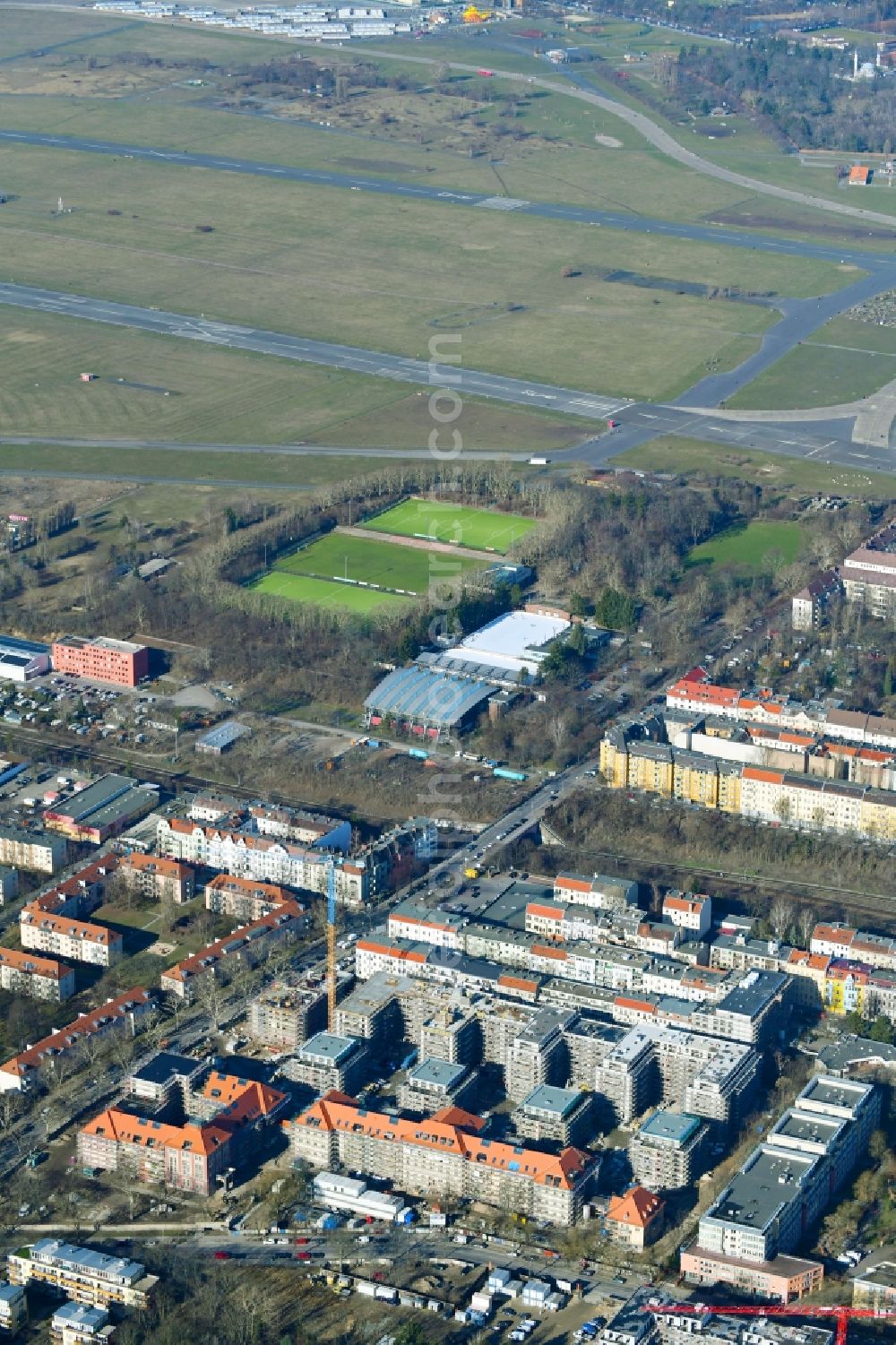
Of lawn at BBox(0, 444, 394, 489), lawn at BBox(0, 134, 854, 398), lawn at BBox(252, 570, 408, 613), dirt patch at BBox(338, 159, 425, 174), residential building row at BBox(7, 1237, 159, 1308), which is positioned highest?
dirt patch at BBox(338, 159, 425, 174)

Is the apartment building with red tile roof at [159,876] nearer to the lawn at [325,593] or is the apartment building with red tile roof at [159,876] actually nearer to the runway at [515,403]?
the lawn at [325,593]

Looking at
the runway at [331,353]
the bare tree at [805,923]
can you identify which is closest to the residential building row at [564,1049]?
the bare tree at [805,923]

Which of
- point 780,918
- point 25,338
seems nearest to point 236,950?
point 780,918

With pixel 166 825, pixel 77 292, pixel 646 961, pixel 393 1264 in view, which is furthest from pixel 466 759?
pixel 77 292

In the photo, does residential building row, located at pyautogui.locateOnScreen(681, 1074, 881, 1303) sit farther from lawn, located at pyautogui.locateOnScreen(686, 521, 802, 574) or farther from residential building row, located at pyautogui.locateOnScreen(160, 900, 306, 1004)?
lawn, located at pyautogui.locateOnScreen(686, 521, 802, 574)

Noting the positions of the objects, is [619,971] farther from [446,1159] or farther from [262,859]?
[262,859]

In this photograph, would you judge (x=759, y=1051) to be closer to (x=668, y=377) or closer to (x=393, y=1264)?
(x=393, y=1264)

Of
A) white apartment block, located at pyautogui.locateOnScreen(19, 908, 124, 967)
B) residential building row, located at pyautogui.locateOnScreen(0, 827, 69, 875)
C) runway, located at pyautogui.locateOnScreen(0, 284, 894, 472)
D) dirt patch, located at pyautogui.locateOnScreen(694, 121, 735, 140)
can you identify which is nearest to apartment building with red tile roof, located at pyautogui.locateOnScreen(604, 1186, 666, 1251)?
white apartment block, located at pyautogui.locateOnScreen(19, 908, 124, 967)
